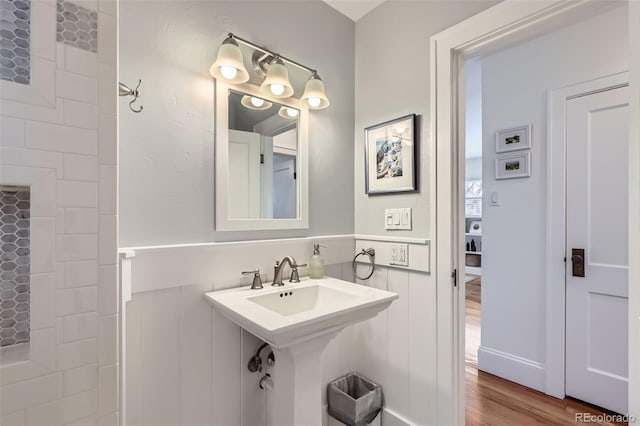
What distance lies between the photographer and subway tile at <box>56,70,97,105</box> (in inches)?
21.2

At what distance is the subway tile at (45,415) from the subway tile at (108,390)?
2.4 inches

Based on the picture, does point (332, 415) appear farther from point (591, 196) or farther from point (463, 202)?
point (591, 196)

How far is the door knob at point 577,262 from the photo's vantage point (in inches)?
73.0

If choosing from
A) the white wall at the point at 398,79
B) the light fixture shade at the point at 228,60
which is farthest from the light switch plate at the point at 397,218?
the light fixture shade at the point at 228,60

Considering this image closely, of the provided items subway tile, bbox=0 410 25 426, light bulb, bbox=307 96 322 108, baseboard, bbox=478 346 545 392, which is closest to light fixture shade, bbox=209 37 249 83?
light bulb, bbox=307 96 322 108

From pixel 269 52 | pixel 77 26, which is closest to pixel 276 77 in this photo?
pixel 269 52

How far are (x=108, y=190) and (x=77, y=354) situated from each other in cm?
31

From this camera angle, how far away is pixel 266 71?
1402mm

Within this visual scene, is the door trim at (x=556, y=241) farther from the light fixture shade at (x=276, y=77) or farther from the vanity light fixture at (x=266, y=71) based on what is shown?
the light fixture shade at (x=276, y=77)

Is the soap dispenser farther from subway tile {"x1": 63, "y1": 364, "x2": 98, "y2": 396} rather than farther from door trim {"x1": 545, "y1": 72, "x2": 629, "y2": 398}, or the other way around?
door trim {"x1": 545, "y1": 72, "x2": 629, "y2": 398}

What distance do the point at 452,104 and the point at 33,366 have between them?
159 cm

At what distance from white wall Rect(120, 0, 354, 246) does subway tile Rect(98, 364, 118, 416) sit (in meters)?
0.56

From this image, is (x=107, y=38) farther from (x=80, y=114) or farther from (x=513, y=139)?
(x=513, y=139)

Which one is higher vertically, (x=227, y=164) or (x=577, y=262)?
(x=227, y=164)
